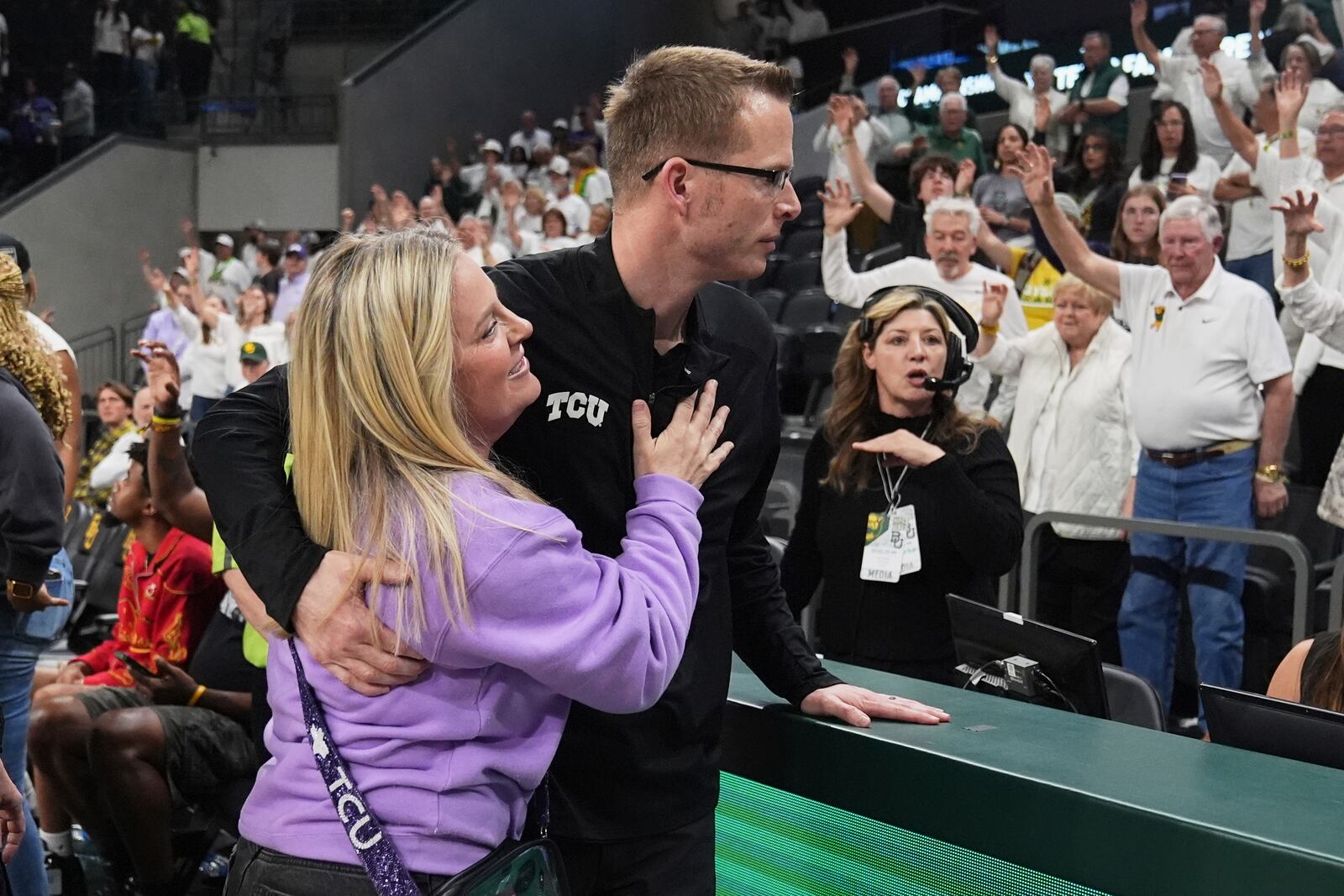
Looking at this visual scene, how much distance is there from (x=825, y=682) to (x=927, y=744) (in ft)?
0.71

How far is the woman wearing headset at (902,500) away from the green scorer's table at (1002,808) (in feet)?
2.94

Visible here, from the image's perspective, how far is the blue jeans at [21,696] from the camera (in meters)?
2.46

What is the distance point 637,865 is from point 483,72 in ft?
52.8

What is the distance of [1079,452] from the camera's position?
16.1 feet

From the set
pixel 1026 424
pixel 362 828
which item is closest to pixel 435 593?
pixel 362 828

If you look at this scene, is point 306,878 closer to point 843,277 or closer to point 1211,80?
point 843,277

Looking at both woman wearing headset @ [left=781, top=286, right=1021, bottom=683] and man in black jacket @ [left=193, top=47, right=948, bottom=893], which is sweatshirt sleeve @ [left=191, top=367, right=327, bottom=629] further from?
woman wearing headset @ [left=781, top=286, right=1021, bottom=683]

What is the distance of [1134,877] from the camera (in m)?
1.27

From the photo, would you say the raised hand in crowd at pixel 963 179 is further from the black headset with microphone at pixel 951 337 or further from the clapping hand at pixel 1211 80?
the black headset with microphone at pixel 951 337

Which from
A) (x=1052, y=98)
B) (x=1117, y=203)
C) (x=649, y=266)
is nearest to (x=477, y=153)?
(x=1052, y=98)

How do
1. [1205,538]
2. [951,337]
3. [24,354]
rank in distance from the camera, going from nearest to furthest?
[24,354], [951,337], [1205,538]

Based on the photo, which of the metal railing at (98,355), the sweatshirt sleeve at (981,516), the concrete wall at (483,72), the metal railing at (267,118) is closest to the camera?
the sweatshirt sleeve at (981,516)

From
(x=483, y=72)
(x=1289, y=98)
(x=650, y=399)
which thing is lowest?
(x=650, y=399)

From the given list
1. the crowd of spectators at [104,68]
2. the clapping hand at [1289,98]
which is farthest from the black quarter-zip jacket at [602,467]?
the crowd of spectators at [104,68]
